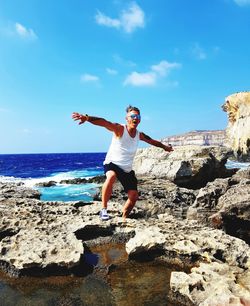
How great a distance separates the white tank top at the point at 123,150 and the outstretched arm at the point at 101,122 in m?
0.15

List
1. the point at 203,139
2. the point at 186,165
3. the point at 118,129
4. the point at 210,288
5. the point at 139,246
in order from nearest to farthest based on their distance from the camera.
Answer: the point at 210,288, the point at 139,246, the point at 118,129, the point at 186,165, the point at 203,139

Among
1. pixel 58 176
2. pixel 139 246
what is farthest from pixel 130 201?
pixel 58 176

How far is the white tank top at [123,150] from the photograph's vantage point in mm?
6586

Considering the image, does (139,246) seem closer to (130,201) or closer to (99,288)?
(99,288)

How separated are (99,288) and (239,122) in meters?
38.8

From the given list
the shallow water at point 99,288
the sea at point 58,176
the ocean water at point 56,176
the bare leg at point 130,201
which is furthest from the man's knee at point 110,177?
the ocean water at point 56,176

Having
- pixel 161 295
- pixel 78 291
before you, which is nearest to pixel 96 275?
pixel 78 291

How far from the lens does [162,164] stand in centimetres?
2073

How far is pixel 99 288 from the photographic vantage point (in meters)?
4.31

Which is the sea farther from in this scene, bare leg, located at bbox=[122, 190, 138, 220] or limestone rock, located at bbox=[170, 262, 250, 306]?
limestone rock, located at bbox=[170, 262, 250, 306]

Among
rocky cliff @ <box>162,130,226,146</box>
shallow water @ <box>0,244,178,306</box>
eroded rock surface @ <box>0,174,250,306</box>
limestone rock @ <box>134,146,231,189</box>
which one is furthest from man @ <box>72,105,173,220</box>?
rocky cliff @ <box>162,130,226,146</box>

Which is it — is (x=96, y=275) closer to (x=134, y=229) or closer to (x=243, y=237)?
(x=134, y=229)

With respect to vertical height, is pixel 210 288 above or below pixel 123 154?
below

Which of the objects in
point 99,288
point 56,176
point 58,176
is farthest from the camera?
point 56,176
